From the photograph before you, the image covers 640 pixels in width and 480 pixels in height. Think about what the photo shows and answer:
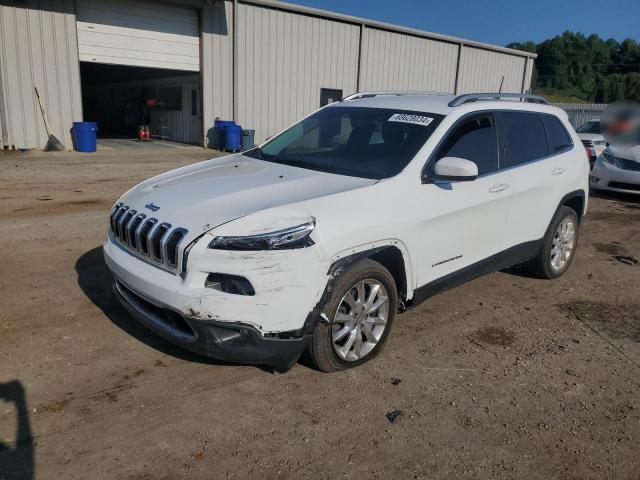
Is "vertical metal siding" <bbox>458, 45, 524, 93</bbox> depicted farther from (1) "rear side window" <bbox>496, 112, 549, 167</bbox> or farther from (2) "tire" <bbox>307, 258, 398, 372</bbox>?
(2) "tire" <bbox>307, 258, 398, 372</bbox>

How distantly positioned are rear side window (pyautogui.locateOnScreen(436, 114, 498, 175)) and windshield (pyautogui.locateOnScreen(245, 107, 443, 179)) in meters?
0.20

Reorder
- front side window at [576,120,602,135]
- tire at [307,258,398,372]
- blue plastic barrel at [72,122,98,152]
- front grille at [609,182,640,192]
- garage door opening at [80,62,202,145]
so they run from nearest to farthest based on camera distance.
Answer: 1. tire at [307,258,398,372]
2. front grille at [609,182,640,192]
3. blue plastic barrel at [72,122,98,152]
4. front side window at [576,120,602,135]
5. garage door opening at [80,62,202,145]

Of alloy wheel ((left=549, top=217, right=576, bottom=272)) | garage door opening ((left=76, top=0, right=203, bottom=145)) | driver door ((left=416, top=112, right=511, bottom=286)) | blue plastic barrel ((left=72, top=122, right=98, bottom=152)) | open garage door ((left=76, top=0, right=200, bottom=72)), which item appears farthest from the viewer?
garage door opening ((left=76, top=0, right=203, bottom=145))

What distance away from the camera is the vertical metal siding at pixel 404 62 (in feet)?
70.3

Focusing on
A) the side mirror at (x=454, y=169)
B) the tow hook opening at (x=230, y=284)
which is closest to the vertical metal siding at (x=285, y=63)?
the side mirror at (x=454, y=169)

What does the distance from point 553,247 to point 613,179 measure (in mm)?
6830

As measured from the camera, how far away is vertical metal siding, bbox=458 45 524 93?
24.9 meters

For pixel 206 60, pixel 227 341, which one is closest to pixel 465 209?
pixel 227 341

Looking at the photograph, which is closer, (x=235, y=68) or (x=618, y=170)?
(x=618, y=170)

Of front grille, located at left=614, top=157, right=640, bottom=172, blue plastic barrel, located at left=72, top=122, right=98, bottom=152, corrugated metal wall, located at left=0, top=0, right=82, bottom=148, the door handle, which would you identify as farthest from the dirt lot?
corrugated metal wall, located at left=0, top=0, right=82, bottom=148

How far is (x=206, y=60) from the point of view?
17641mm

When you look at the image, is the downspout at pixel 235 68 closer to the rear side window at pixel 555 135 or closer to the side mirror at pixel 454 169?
the rear side window at pixel 555 135

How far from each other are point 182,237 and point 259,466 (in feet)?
4.34

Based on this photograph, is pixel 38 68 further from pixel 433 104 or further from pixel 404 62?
pixel 433 104
